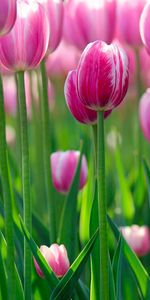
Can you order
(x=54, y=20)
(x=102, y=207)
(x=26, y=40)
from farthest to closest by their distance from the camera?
1. (x=54, y=20)
2. (x=26, y=40)
3. (x=102, y=207)

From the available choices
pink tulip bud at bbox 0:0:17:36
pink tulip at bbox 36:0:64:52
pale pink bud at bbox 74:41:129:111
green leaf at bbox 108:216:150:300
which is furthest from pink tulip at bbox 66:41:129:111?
pink tulip at bbox 36:0:64:52

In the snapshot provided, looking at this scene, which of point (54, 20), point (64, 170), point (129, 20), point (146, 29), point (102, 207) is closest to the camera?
point (102, 207)

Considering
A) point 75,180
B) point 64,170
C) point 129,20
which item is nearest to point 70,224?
point 75,180

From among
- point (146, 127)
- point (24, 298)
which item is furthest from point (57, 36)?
point (24, 298)

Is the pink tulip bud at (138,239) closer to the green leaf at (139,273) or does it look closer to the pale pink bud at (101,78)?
the green leaf at (139,273)

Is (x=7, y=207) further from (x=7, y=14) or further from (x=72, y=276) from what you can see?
(x=7, y=14)

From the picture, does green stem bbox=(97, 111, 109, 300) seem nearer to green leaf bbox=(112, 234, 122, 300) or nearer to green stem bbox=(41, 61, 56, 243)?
green leaf bbox=(112, 234, 122, 300)

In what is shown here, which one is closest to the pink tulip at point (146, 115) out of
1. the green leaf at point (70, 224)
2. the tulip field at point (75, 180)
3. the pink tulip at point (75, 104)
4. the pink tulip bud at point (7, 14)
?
the tulip field at point (75, 180)
